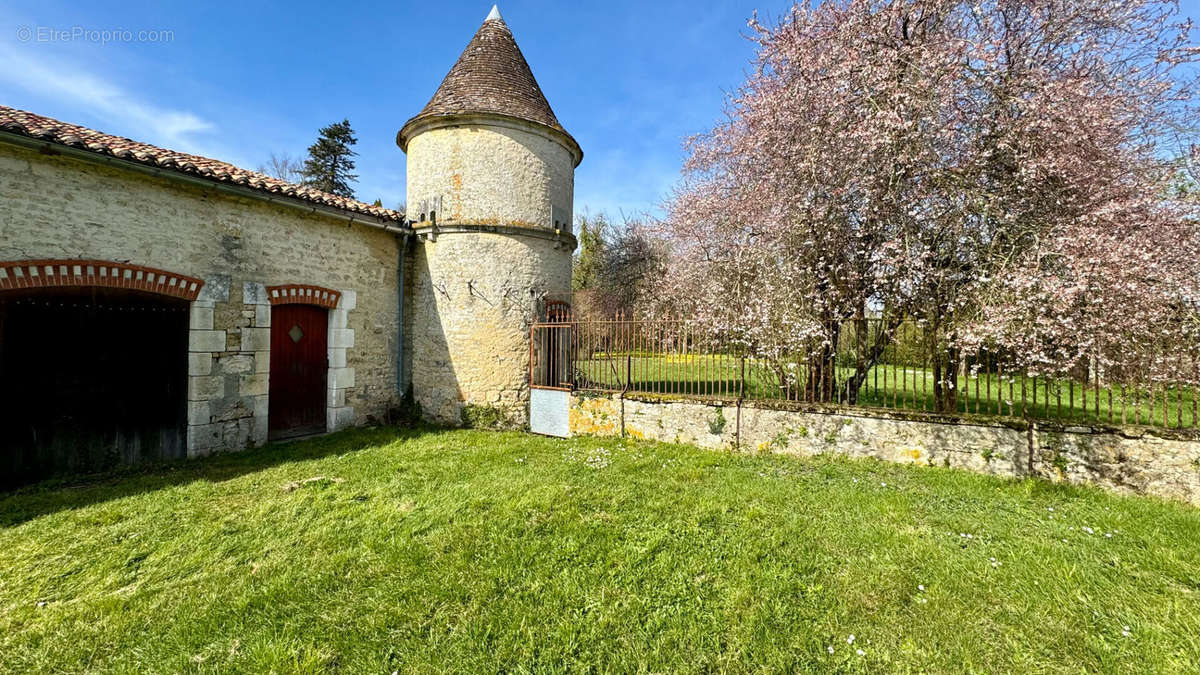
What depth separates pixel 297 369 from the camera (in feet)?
24.8

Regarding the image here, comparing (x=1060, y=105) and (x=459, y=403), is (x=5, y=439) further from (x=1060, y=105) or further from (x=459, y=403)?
(x=1060, y=105)

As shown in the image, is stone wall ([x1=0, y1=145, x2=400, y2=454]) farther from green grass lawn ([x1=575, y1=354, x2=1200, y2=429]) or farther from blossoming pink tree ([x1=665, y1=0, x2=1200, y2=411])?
blossoming pink tree ([x1=665, y1=0, x2=1200, y2=411])

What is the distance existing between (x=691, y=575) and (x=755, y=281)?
5.46 m

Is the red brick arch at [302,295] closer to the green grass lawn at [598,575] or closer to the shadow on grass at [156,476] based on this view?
the shadow on grass at [156,476]

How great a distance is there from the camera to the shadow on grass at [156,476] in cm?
453

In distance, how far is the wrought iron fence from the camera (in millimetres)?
4922

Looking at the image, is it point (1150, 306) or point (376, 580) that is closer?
point (376, 580)

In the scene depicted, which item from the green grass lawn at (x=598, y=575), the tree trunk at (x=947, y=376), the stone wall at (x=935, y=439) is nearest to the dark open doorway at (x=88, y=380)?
the green grass lawn at (x=598, y=575)

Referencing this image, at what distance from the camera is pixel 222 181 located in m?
6.11

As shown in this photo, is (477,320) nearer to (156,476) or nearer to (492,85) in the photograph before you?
(492,85)

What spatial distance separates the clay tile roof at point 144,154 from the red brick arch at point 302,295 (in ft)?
4.71

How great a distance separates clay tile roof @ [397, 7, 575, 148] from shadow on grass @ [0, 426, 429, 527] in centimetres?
615

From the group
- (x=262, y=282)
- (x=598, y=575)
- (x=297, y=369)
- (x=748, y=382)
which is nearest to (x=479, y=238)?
(x=262, y=282)

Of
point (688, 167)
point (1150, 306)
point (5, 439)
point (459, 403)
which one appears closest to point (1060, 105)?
point (1150, 306)
